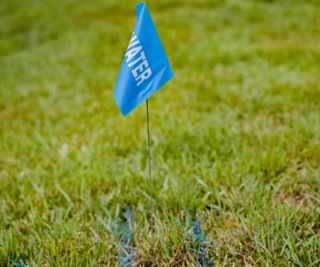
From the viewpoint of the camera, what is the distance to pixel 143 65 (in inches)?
68.0

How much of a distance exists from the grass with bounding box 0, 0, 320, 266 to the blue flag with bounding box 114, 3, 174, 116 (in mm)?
801

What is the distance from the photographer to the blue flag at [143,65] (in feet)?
5.63

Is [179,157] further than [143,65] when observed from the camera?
Yes

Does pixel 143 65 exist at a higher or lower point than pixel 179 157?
higher

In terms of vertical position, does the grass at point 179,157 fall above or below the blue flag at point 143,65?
below

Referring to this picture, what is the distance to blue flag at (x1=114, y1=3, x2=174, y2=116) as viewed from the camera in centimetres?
171

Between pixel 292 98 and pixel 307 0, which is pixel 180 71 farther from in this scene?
pixel 307 0

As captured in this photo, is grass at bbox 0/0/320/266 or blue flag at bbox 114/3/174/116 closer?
blue flag at bbox 114/3/174/116

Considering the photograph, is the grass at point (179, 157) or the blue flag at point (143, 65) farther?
the grass at point (179, 157)

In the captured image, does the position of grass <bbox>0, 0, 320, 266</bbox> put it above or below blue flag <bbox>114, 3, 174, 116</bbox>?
below

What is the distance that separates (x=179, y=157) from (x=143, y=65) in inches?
55.7

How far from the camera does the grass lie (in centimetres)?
200

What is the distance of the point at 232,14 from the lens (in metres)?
8.66

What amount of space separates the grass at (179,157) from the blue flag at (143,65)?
0.80m
